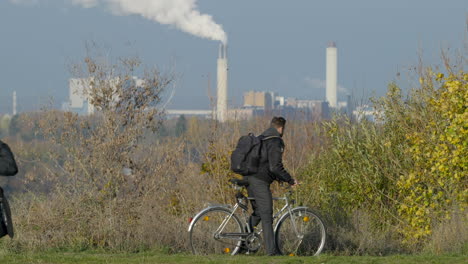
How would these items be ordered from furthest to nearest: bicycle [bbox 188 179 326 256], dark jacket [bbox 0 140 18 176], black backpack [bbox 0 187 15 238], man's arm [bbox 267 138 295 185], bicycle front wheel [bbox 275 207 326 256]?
bicycle front wheel [bbox 275 207 326 256] < bicycle [bbox 188 179 326 256] < man's arm [bbox 267 138 295 185] < black backpack [bbox 0 187 15 238] < dark jacket [bbox 0 140 18 176]

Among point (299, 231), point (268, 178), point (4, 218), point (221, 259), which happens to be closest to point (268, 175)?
point (268, 178)

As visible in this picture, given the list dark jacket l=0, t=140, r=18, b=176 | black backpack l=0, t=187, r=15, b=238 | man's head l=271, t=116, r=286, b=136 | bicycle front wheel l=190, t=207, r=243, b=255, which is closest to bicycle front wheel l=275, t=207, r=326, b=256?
bicycle front wheel l=190, t=207, r=243, b=255

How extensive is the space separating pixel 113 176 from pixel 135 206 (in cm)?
121

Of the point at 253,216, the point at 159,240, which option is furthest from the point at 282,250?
the point at 159,240

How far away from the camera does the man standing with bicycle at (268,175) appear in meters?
8.98

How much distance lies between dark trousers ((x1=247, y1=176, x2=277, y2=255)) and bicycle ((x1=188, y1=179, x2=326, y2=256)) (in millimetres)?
111

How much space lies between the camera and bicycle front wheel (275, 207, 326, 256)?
962 centimetres

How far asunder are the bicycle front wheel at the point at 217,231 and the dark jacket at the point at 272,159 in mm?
650

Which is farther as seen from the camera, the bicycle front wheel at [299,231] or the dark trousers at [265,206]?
the bicycle front wheel at [299,231]

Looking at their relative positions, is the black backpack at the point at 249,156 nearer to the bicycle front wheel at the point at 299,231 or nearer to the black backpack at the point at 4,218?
the bicycle front wheel at the point at 299,231

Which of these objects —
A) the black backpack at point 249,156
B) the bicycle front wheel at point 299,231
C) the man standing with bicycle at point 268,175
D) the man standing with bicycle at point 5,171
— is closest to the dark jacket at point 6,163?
the man standing with bicycle at point 5,171

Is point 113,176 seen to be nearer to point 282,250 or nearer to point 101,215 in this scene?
point 101,215

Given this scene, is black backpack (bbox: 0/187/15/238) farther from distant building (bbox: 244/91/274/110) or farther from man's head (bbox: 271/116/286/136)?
distant building (bbox: 244/91/274/110)

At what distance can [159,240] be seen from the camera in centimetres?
1033
